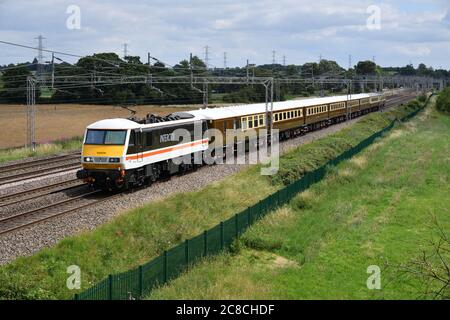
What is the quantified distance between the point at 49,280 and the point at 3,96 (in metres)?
81.2

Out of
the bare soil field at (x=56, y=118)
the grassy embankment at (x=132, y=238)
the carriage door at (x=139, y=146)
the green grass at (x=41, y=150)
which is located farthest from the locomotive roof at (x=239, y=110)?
the bare soil field at (x=56, y=118)

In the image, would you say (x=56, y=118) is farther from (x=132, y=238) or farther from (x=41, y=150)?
(x=132, y=238)

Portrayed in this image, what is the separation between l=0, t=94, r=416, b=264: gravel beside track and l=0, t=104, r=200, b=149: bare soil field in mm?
26034

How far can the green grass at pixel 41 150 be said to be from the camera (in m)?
34.8

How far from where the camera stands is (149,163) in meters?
24.6

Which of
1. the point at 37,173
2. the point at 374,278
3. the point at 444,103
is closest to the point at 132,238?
the point at 374,278

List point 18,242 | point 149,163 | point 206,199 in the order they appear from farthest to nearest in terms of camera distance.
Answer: point 149,163
point 206,199
point 18,242

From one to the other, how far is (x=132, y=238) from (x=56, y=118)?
6030cm

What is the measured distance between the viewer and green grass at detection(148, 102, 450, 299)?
45.5ft

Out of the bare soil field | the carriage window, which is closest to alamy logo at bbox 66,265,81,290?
the carriage window

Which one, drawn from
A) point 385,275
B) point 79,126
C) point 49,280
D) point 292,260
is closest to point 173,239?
point 292,260

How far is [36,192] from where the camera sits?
78.5 feet

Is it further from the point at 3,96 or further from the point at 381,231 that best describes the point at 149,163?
the point at 3,96

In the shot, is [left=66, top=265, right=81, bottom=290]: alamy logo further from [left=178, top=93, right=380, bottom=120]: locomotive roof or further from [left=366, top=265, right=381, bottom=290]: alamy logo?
[left=178, top=93, right=380, bottom=120]: locomotive roof
